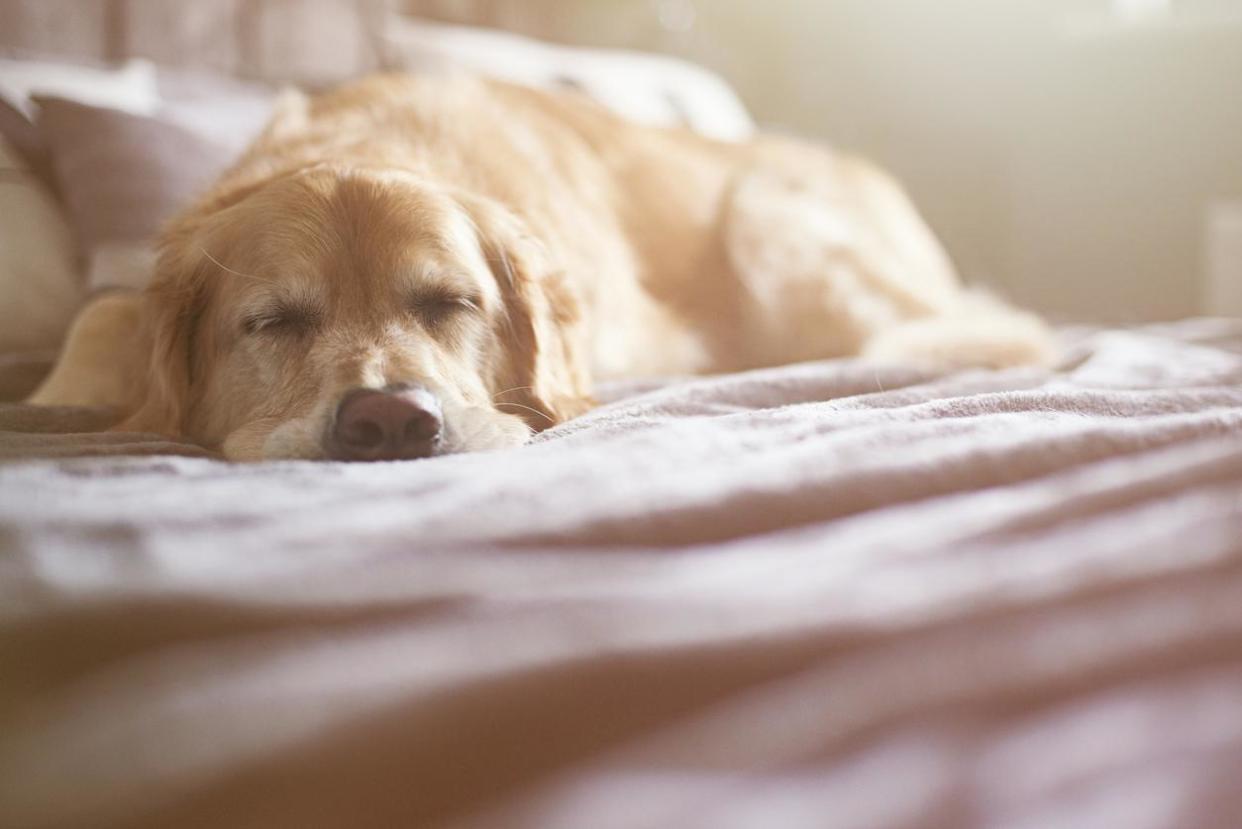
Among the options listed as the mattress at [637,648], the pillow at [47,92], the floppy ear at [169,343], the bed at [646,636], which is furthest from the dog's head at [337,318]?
the pillow at [47,92]

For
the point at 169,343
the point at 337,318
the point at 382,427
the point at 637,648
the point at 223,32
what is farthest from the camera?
the point at 223,32

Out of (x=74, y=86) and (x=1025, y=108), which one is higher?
(x=1025, y=108)

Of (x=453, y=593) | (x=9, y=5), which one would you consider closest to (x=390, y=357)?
(x=453, y=593)

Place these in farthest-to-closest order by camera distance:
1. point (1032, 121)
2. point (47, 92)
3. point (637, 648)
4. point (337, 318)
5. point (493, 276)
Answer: point (1032, 121) < point (47, 92) < point (493, 276) < point (337, 318) < point (637, 648)

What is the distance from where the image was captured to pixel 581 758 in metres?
0.56

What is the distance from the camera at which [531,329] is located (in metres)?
1.65

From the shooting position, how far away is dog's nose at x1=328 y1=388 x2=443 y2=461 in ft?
3.86

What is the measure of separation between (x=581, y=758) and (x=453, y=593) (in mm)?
146

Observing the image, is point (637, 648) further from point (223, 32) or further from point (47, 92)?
point (223, 32)

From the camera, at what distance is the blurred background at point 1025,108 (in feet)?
13.1

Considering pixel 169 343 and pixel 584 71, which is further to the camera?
pixel 584 71

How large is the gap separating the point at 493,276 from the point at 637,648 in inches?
44.2

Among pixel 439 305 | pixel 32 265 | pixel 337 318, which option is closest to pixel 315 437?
pixel 337 318

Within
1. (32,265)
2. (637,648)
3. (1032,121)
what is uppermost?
(1032,121)
